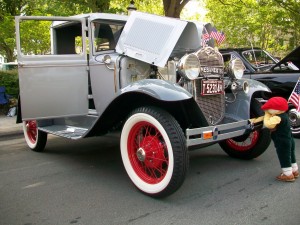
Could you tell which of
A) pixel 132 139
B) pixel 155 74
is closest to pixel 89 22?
pixel 155 74

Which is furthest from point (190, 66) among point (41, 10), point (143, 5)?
point (143, 5)

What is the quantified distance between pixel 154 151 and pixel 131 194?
542 millimetres

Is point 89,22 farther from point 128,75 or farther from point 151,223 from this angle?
point 151,223

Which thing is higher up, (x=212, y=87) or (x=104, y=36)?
(x=104, y=36)

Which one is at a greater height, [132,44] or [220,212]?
[132,44]

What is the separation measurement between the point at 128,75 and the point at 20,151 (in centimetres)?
261

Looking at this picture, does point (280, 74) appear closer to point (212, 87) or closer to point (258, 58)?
point (258, 58)

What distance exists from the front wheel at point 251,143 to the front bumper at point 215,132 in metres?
0.46

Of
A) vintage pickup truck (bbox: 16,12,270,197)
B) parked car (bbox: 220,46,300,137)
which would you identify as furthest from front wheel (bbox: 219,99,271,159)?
parked car (bbox: 220,46,300,137)

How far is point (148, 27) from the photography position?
4.17 metres

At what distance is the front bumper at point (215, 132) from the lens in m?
3.23

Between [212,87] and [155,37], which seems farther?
[155,37]

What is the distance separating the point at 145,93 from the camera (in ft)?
10.8

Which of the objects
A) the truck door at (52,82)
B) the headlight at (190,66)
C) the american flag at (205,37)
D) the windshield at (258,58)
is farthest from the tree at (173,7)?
the headlight at (190,66)
